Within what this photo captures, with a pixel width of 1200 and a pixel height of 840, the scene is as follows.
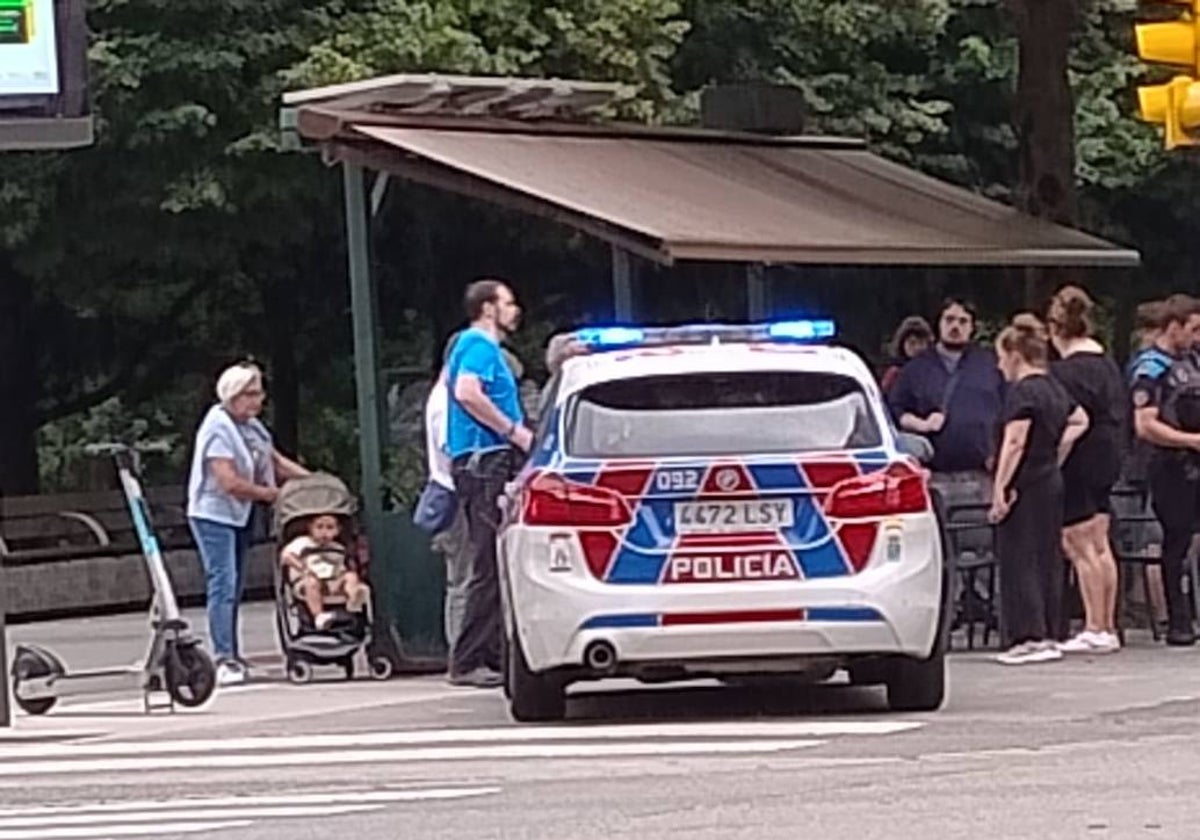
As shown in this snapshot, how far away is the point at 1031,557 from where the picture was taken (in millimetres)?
16406

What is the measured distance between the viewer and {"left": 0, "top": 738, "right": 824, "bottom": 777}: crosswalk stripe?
1279 centimetres

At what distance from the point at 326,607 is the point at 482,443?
176cm

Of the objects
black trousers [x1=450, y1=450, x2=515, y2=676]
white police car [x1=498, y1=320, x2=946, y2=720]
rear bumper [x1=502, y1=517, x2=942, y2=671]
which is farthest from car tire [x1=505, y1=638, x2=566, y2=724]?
black trousers [x1=450, y1=450, x2=515, y2=676]

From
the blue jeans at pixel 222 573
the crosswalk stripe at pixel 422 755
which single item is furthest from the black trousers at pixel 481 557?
the crosswalk stripe at pixel 422 755

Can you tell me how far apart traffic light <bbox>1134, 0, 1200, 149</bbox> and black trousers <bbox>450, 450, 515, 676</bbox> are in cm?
503

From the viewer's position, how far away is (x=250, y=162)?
1072 inches

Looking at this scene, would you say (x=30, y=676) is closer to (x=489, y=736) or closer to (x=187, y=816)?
(x=489, y=736)

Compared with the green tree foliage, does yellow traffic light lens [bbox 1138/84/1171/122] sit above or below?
below

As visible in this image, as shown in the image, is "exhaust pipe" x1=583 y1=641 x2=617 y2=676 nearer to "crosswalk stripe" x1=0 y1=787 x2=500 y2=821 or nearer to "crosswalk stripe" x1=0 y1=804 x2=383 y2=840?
"crosswalk stripe" x1=0 y1=787 x2=500 y2=821

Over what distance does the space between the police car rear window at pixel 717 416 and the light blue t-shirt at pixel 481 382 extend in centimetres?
209

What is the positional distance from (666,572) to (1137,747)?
2.14m

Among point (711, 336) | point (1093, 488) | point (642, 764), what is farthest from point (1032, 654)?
point (642, 764)

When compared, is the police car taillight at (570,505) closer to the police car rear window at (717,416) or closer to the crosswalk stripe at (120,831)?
the police car rear window at (717,416)

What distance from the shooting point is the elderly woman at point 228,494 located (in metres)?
16.9
